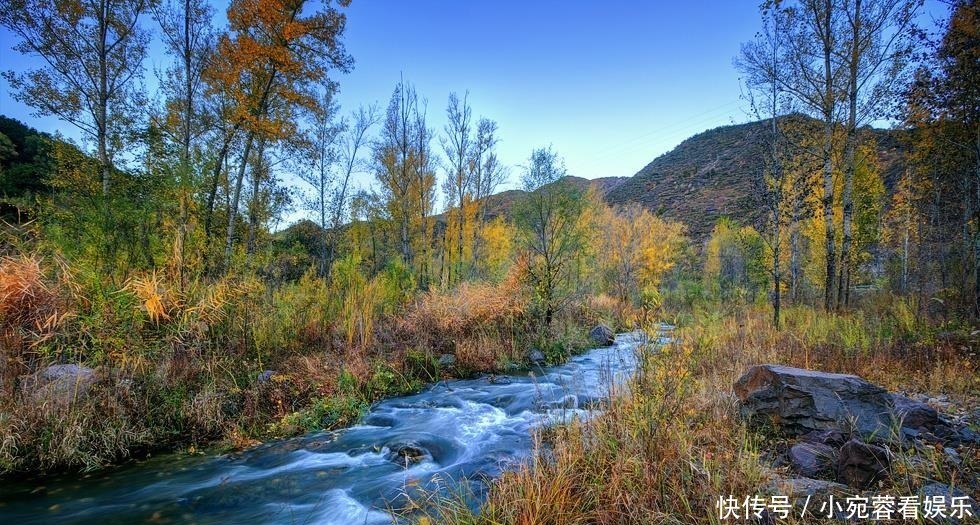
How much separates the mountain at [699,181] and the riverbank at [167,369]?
4404cm

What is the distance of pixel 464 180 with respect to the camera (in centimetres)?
2370

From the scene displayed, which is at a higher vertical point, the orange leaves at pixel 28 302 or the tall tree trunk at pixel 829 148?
the tall tree trunk at pixel 829 148

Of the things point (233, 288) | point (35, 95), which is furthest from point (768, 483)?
point (35, 95)

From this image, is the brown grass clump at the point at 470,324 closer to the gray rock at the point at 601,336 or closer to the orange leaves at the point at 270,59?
the gray rock at the point at 601,336

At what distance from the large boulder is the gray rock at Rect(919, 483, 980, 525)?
1.31 meters

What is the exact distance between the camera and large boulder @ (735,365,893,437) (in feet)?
12.8

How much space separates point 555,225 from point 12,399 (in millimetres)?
10740

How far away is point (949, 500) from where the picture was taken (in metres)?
2.31

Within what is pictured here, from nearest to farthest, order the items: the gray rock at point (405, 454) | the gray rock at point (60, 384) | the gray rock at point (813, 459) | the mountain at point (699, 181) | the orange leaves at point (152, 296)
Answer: the gray rock at point (813, 459), the gray rock at point (60, 384), the gray rock at point (405, 454), the orange leaves at point (152, 296), the mountain at point (699, 181)

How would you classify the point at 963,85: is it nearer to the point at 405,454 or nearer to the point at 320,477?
the point at 405,454

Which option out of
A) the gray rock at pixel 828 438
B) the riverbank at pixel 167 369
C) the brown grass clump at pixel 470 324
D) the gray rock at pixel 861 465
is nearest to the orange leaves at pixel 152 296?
the riverbank at pixel 167 369

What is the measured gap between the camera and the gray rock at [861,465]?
2.83 m

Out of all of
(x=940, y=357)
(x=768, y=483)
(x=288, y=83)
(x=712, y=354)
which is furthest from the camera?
(x=288, y=83)

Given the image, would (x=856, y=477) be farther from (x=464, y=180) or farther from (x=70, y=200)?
(x=464, y=180)
